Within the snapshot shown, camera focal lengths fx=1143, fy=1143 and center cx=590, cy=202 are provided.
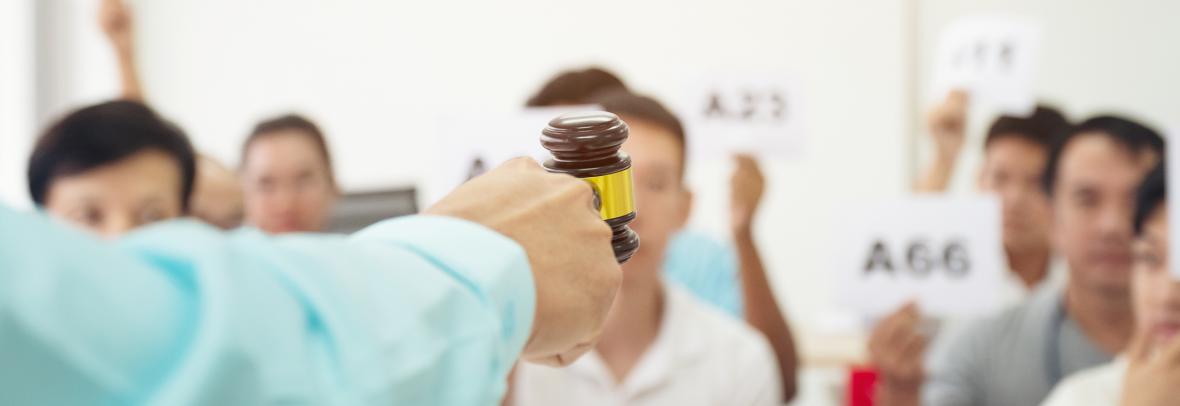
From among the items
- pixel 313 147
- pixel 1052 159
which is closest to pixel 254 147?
pixel 313 147

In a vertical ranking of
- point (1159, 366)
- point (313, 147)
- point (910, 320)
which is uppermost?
point (313, 147)

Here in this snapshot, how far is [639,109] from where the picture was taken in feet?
6.12

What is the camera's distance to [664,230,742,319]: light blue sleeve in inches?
106

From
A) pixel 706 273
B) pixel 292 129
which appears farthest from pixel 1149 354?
pixel 292 129

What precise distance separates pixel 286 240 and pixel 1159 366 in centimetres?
142

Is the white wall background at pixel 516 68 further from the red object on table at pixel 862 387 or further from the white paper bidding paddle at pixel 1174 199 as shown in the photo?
the white paper bidding paddle at pixel 1174 199

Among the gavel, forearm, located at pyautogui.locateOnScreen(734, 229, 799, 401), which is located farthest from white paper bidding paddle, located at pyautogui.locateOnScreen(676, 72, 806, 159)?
the gavel

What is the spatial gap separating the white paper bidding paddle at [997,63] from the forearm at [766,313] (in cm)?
89

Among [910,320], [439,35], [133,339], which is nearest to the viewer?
[133,339]

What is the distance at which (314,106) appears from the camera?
14.0ft

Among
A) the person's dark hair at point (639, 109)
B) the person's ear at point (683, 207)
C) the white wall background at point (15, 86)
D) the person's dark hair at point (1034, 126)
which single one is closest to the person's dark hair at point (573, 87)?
the person's dark hair at point (639, 109)

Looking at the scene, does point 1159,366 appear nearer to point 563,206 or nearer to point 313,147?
point 563,206

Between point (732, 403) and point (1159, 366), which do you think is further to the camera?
point (732, 403)

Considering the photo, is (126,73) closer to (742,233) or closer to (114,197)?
(114,197)
